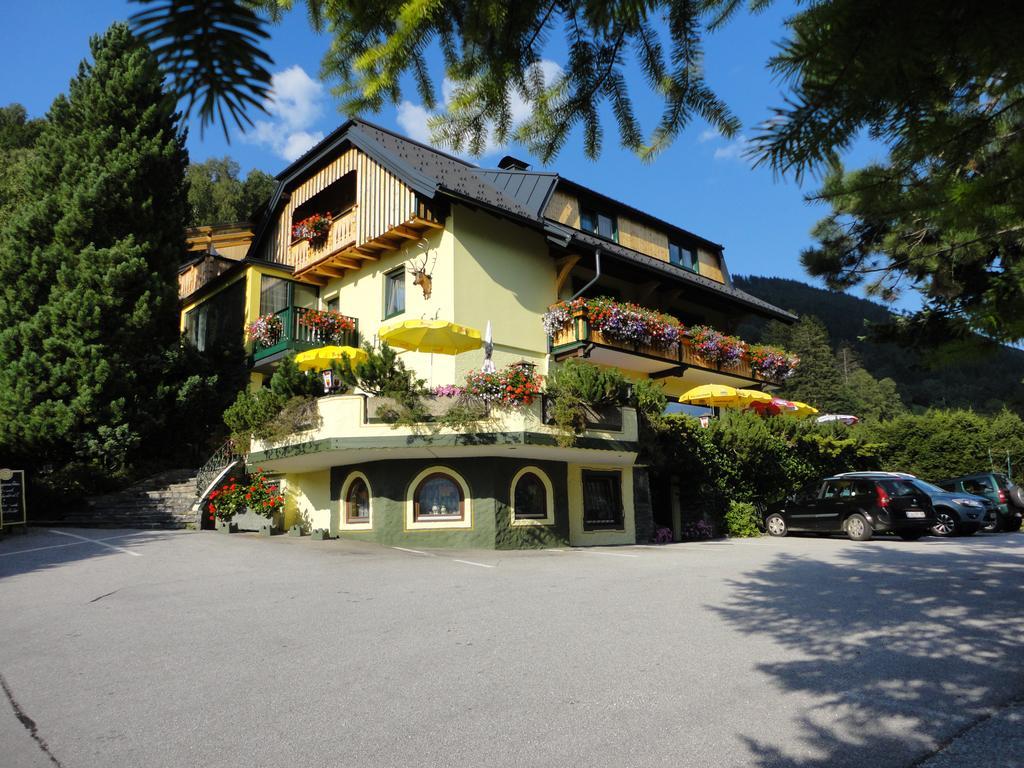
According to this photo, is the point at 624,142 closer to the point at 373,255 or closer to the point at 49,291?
the point at 373,255

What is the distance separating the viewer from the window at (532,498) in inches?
620

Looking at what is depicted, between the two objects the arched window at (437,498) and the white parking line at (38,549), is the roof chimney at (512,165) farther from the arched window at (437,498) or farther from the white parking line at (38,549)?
the white parking line at (38,549)

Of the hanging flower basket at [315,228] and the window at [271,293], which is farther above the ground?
the hanging flower basket at [315,228]

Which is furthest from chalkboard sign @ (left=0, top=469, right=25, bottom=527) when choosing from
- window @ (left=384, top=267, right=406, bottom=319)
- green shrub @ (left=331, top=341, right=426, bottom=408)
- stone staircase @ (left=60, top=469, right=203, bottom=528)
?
window @ (left=384, top=267, right=406, bottom=319)

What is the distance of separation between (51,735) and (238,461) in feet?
52.0

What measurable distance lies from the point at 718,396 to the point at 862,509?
5.02 metres

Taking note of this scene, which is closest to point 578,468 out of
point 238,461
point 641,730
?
point 238,461

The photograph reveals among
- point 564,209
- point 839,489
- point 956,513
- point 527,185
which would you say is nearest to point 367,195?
point 527,185

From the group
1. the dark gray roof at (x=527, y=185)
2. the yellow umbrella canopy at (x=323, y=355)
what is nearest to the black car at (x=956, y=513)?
the dark gray roof at (x=527, y=185)

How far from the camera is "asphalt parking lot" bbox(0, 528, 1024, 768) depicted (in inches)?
164

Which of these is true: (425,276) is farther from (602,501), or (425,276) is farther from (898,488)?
(898,488)

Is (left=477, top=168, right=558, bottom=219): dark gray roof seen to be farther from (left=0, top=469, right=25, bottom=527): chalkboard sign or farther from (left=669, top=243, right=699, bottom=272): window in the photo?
(left=0, top=469, right=25, bottom=527): chalkboard sign

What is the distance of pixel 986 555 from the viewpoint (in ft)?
40.7

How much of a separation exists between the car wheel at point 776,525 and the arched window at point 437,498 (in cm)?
945
